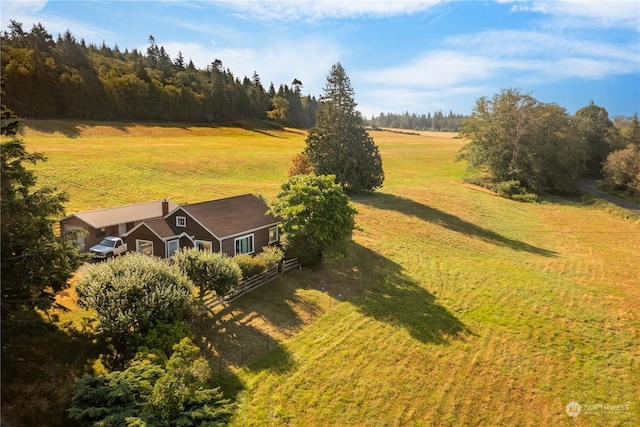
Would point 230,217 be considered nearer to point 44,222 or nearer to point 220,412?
point 44,222

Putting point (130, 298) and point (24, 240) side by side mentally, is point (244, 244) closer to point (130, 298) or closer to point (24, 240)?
point (130, 298)

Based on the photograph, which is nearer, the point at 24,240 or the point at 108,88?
the point at 24,240

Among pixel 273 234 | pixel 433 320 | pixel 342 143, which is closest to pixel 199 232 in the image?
pixel 273 234

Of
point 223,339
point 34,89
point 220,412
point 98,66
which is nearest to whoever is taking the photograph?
point 220,412

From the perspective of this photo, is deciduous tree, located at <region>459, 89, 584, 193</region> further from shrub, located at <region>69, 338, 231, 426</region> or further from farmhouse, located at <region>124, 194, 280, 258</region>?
shrub, located at <region>69, 338, 231, 426</region>

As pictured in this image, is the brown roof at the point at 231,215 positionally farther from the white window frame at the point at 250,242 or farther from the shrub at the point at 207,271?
the shrub at the point at 207,271

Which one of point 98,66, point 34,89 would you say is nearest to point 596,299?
point 34,89

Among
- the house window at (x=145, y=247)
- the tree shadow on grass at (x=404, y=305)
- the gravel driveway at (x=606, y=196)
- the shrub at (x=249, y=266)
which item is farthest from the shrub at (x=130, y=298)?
the gravel driveway at (x=606, y=196)
